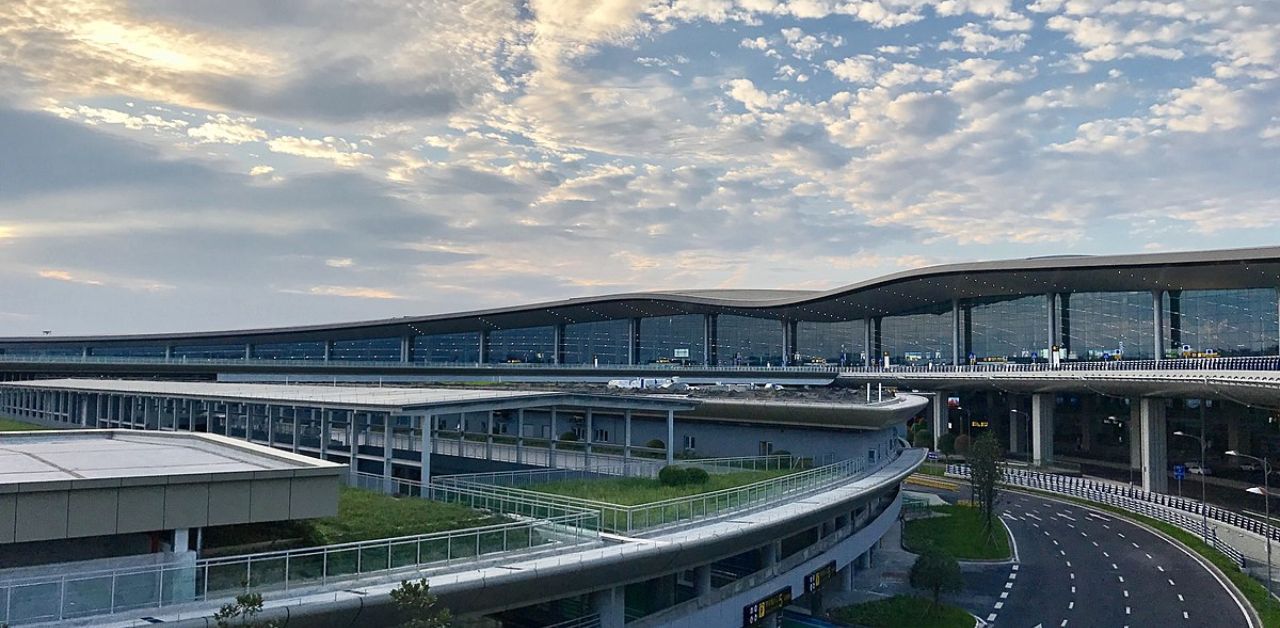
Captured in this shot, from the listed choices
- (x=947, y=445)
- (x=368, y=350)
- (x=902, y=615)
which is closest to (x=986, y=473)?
(x=902, y=615)

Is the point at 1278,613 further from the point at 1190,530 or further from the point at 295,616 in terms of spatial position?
the point at 295,616

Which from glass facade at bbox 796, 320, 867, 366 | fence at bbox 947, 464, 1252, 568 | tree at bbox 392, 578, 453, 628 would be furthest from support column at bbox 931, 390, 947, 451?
tree at bbox 392, 578, 453, 628

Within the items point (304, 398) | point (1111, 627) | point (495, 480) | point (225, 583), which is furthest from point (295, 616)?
point (1111, 627)

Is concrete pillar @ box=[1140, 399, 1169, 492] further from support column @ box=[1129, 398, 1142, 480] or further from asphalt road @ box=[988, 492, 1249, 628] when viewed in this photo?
asphalt road @ box=[988, 492, 1249, 628]

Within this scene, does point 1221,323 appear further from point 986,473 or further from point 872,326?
point 986,473

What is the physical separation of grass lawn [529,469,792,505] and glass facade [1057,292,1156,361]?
251ft

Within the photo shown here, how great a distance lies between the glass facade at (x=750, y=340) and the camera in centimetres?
13738

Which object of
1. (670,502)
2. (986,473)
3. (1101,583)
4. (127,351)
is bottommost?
(1101,583)

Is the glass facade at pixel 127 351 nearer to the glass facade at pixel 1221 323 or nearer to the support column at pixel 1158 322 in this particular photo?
the support column at pixel 1158 322

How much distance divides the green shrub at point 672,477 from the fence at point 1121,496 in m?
33.5

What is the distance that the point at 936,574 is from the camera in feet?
135

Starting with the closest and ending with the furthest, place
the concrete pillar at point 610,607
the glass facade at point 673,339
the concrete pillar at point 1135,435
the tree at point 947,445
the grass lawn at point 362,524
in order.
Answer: the grass lawn at point 362,524 < the concrete pillar at point 610,607 < the concrete pillar at point 1135,435 < the tree at point 947,445 < the glass facade at point 673,339

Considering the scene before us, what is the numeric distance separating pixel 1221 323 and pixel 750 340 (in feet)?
204

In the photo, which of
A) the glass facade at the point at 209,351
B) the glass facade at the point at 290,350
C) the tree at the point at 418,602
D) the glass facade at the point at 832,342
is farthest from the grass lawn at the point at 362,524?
the glass facade at the point at 209,351
